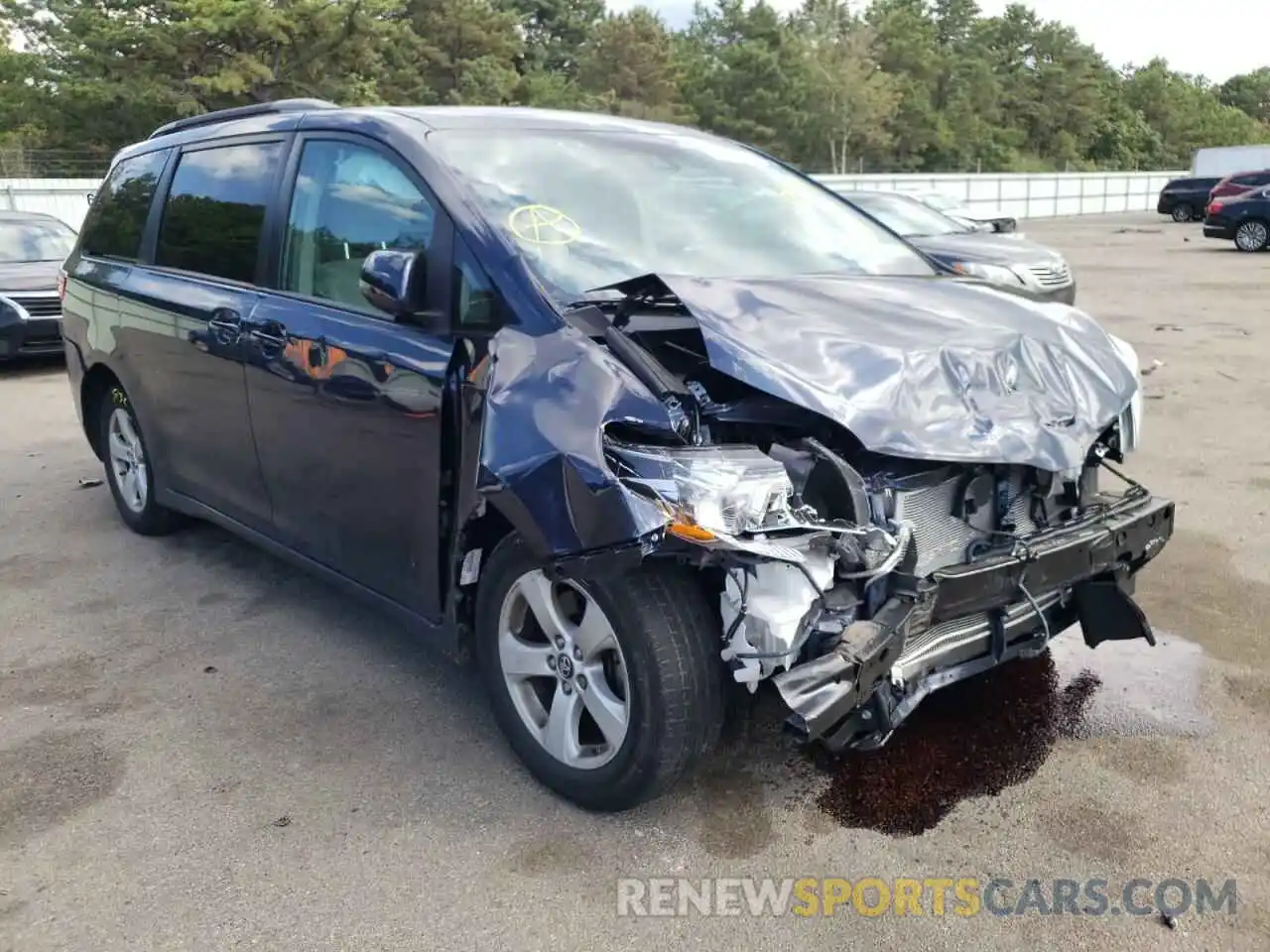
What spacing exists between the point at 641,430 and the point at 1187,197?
38.2m

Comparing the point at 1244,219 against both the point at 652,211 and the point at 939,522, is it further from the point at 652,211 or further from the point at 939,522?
the point at 939,522

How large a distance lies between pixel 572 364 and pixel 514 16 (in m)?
51.6

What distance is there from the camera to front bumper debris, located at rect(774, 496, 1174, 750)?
2656mm

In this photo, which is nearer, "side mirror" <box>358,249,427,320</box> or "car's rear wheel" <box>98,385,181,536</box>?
"side mirror" <box>358,249,427,320</box>

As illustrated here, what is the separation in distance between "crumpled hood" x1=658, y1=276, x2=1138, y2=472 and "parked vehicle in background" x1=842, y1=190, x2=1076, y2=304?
6006mm

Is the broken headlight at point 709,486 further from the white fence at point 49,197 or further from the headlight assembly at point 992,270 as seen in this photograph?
the white fence at point 49,197

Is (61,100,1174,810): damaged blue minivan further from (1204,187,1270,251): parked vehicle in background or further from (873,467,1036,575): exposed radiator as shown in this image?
(1204,187,1270,251): parked vehicle in background

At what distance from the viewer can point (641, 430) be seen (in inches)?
109

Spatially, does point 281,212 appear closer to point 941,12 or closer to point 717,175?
point 717,175

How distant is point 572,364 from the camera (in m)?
2.84

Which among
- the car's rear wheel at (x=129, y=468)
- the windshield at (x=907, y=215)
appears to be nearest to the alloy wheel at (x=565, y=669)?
the car's rear wheel at (x=129, y=468)

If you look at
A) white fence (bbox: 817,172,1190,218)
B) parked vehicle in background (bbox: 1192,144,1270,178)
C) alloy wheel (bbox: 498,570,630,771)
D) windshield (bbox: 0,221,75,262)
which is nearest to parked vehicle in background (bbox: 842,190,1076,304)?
alloy wheel (bbox: 498,570,630,771)

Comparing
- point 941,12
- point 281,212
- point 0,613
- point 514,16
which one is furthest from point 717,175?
point 941,12

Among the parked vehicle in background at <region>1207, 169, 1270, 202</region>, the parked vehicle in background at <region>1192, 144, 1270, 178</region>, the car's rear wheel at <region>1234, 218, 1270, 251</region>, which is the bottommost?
the car's rear wheel at <region>1234, 218, 1270, 251</region>
